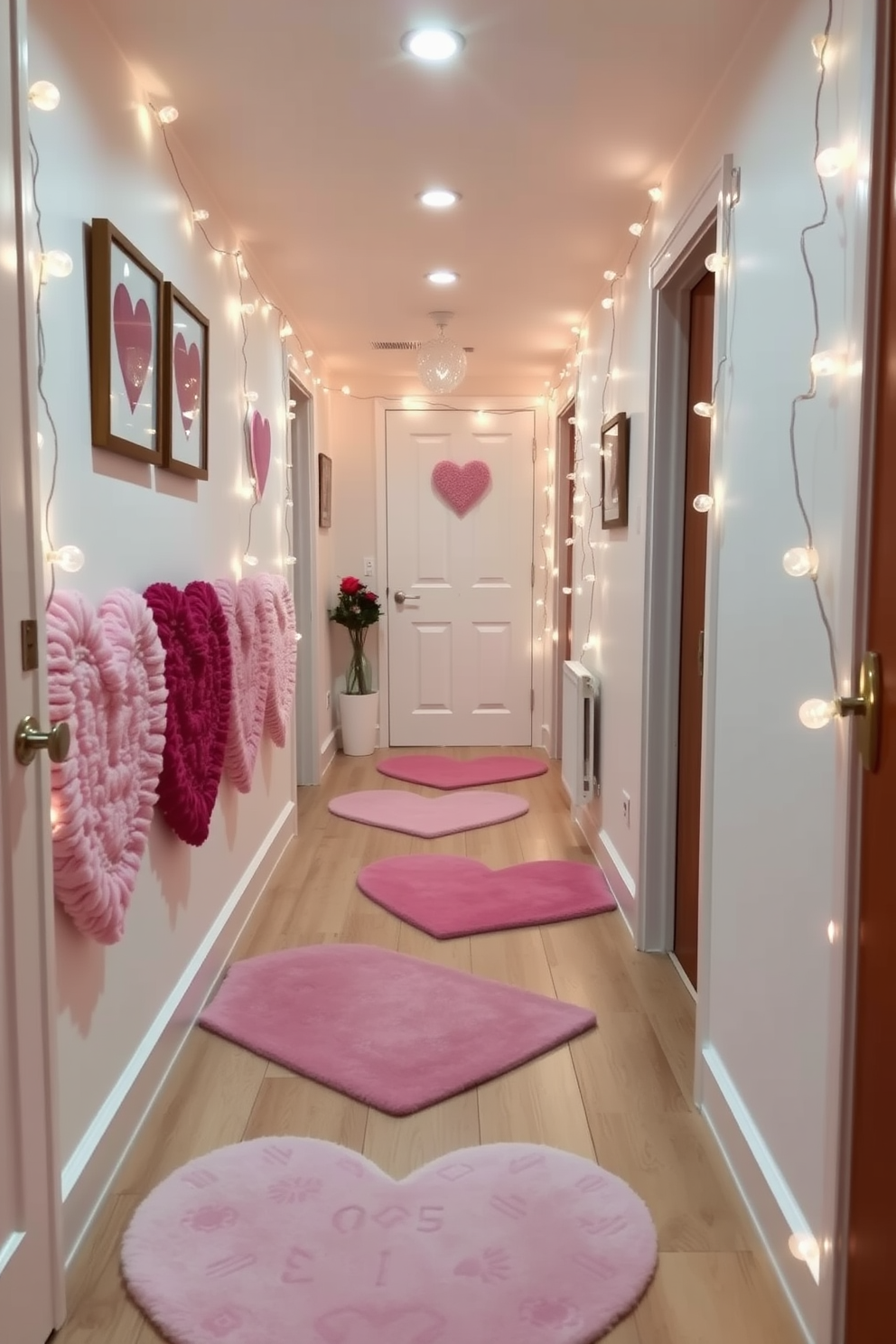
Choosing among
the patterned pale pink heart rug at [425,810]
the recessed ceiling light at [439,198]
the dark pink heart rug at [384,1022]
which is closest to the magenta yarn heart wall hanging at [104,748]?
the dark pink heart rug at [384,1022]

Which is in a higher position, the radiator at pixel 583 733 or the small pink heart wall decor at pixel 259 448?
the small pink heart wall decor at pixel 259 448

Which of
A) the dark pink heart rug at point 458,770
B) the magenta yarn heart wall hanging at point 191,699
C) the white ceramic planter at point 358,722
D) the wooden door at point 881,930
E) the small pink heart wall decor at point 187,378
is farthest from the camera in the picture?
the white ceramic planter at point 358,722

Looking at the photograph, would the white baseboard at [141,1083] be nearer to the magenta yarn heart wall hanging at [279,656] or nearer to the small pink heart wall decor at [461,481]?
the magenta yarn heart wall hanging at [279,656]

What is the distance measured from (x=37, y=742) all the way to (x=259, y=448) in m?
2.22

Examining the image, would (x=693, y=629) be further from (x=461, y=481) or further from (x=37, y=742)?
(x=461, y=481)

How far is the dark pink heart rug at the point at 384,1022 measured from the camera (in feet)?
7.33

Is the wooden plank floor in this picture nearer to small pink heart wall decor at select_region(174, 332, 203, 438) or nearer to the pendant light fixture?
small pink heart wall decor at select_region(174, 332, 203, 438)

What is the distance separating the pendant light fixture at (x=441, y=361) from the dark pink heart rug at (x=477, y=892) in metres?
2.04

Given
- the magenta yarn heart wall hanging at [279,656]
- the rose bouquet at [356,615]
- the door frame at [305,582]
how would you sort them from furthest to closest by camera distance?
the rose bouquet at [356,615] → the door frame at [305,582] → the magenta yarn heart wall hanging at [279,656]

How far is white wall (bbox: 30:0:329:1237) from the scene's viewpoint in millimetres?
1689

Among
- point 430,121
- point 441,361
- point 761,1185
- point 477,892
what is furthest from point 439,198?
point 761,1185

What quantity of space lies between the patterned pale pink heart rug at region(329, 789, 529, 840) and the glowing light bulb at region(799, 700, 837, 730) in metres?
2.84

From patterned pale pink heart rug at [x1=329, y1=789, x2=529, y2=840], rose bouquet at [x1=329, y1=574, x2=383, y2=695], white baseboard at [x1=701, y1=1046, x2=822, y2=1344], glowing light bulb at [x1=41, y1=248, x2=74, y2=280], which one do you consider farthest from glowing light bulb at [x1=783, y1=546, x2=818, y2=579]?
rose bouquet at [x1=329, y1=574, x2=383, y2=695]

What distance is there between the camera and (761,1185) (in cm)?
170
